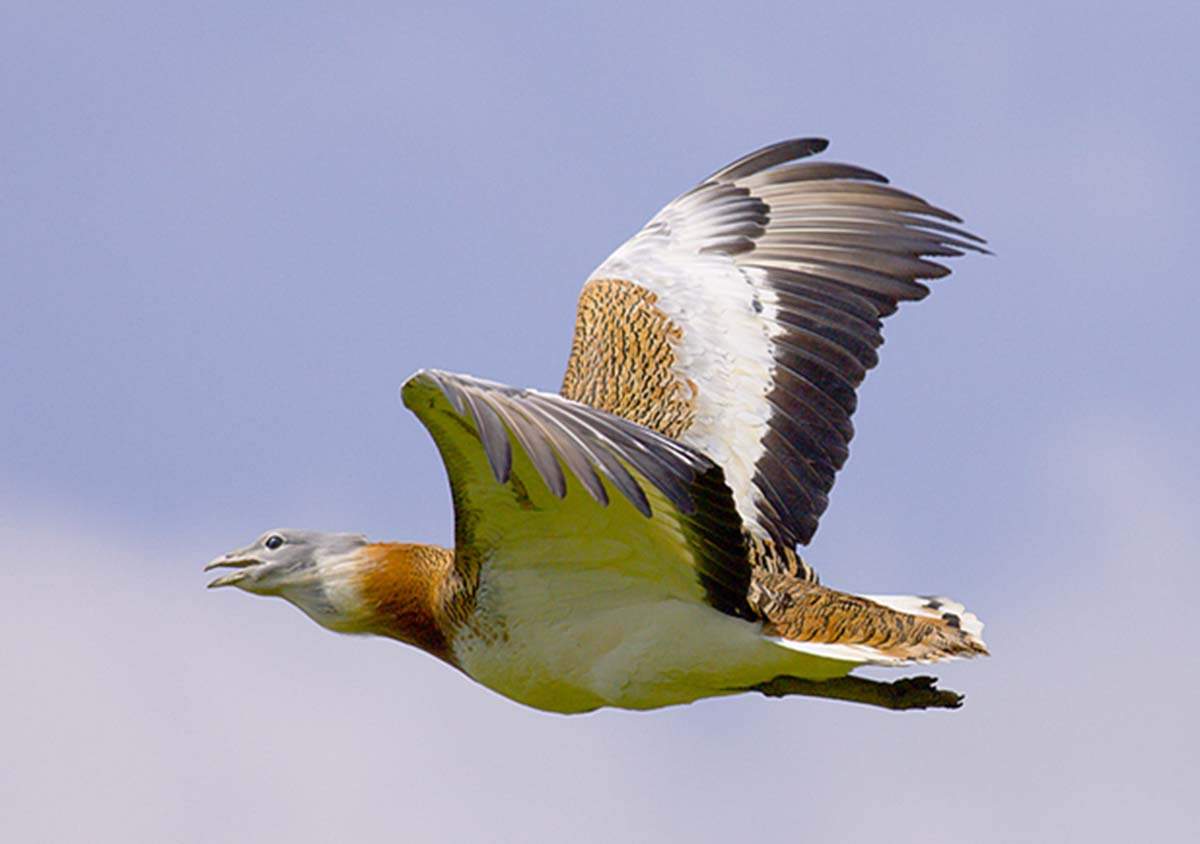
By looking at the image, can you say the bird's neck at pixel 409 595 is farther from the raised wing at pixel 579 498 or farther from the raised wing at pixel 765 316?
the raised wing at pixel 765 316

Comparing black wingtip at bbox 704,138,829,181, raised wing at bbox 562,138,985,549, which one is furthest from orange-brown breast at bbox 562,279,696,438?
black wingtip at bbox 704,138,829,181

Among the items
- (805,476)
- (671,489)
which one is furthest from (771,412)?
(671,489)

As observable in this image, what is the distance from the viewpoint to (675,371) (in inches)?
401

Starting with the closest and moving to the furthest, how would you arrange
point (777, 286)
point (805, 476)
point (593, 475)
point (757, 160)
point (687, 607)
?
point (593, 475)
point (687, 607)
point (805, 476)
point (777, 286)
point (757, 160)

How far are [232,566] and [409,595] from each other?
855 millimetres

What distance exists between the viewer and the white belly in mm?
8539

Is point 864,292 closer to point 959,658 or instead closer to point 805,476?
point 805,476

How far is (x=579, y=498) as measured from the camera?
27.0ft

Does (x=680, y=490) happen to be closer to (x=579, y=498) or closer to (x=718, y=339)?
(x=579, y=498)

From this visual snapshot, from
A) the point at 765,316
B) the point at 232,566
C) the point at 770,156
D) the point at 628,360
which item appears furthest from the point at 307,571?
the point at 770,156

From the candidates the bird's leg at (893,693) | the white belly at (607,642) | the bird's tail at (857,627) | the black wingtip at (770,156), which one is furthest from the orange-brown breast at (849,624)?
the black wingtip at (770,156)

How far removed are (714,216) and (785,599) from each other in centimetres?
313

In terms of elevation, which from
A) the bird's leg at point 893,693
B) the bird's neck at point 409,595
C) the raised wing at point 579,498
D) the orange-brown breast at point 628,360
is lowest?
the bird's leg at point 893,693

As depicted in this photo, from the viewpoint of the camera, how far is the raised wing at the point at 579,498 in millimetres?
7168
